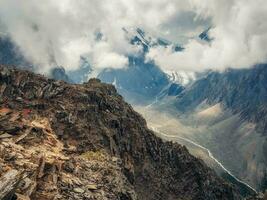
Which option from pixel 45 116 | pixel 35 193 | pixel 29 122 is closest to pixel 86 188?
pixel 35 193

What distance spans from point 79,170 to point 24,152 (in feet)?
56.9

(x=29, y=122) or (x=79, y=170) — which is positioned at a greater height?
(x=29, y=122)

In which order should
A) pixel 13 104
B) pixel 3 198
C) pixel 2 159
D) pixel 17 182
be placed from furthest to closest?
pixel 13 104 → pixel 2 159 → pixel 17 182 → pixel 3 198

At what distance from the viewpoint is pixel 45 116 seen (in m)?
199

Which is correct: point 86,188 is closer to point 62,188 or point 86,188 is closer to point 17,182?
point 62,188

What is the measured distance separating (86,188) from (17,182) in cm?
3212

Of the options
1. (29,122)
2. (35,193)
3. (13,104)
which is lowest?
(35,193)

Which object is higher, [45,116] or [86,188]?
[45,116]

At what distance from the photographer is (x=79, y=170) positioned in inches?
5950

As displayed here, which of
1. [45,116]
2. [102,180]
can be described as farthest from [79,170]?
[45,116]

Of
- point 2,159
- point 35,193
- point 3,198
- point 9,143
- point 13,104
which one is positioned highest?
point 13,104

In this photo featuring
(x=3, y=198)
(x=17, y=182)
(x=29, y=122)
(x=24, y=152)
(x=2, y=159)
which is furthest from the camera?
(x=29, y=122)

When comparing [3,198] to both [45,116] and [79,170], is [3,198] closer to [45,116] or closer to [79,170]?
[79,170]

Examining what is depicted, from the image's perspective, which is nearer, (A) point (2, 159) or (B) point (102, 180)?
(A) point (2, 159)
